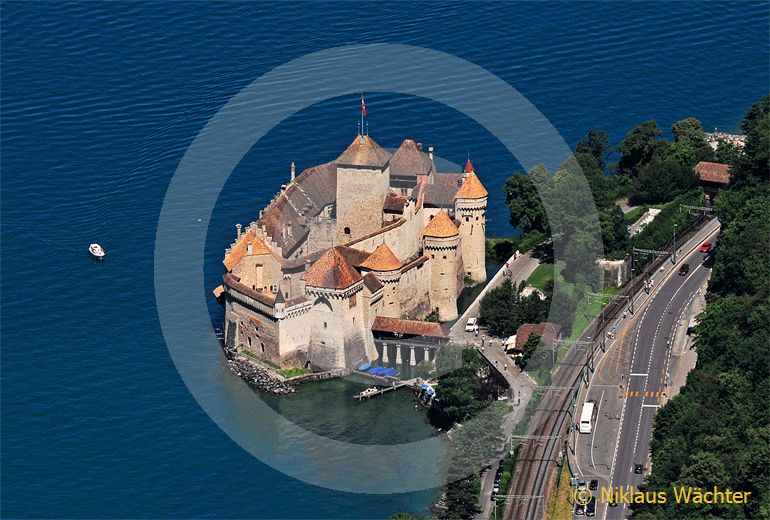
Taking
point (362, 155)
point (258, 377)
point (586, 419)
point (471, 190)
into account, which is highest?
point (362, 155)

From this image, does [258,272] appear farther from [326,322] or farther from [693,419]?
[693,419]

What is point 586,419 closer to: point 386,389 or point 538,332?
point 538,332

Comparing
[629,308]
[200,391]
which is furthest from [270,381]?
[629,308]

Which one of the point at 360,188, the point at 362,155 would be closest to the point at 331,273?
the point at 360,188

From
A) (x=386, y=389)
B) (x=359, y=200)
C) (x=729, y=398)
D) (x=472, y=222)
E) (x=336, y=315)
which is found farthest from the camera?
(x=472, y=222)

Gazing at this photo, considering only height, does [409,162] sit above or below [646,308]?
above

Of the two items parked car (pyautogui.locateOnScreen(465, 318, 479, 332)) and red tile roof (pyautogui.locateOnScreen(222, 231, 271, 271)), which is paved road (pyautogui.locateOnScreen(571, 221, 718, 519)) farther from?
red tile roof (pyautogui.locateOnScreen(222, 231, 271, 271))
